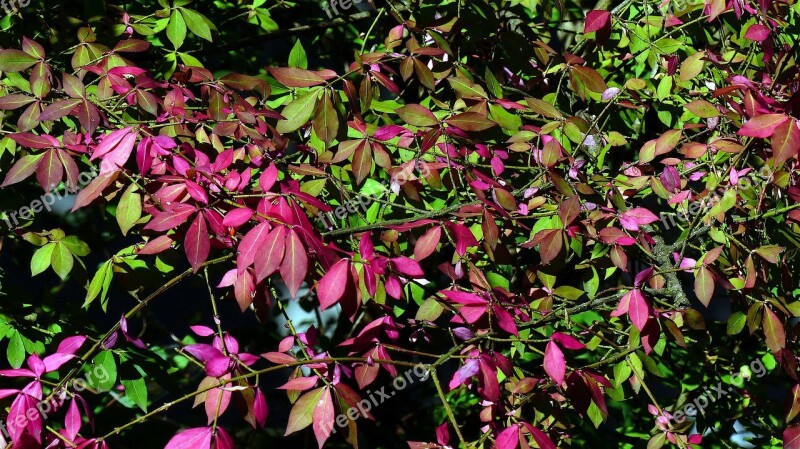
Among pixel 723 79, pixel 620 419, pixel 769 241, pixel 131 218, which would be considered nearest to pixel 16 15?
pixel 131 218

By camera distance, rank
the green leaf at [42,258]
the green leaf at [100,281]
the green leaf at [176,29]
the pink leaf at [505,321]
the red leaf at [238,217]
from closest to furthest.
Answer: the red leaf at [238,217], the pink leaf at [505,321], the green leaf at [100,281], the green leaf at [42,258], the green leaf at [176,29]

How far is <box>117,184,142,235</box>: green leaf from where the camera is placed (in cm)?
160

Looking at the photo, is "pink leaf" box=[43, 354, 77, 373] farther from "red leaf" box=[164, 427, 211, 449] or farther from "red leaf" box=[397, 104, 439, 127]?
"red leaf" box=[397, 104, 439, 127]

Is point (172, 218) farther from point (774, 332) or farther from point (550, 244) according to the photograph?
point (774, 332)

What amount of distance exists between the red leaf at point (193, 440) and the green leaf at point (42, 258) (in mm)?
831

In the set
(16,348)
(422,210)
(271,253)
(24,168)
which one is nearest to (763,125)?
(422,210)

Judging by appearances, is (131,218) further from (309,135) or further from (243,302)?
(309,135)

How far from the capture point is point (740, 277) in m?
2.01

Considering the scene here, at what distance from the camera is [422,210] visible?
1.98 m

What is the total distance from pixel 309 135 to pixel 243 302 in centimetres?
76

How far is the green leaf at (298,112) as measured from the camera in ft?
5.76

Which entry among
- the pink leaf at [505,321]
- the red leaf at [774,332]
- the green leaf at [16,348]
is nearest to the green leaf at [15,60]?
the green leaf at [16,348]

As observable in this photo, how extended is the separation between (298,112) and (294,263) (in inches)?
20.8

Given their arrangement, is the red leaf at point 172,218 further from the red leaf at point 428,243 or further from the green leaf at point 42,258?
the green leaf at point 42,258
